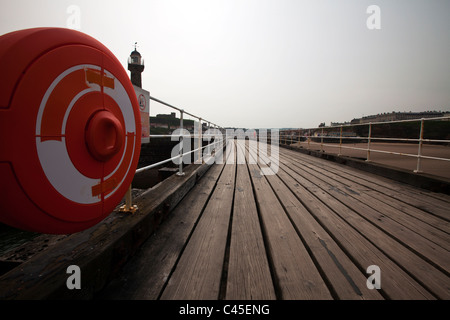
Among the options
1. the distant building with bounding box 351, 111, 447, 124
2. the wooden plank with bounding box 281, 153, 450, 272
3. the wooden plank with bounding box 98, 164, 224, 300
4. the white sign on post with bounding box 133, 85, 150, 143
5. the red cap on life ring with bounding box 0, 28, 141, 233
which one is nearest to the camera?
the red cap on life ring with bounding box 0, 28, 141, 233

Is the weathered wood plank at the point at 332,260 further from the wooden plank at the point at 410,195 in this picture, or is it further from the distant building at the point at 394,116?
the distant building at the point at 394,116

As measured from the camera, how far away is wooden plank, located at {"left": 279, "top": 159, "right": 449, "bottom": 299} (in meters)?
1.03

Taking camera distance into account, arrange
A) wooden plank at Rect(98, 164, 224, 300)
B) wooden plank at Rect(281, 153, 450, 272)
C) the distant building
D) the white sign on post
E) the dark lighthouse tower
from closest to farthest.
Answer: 1. wooden plank at Rect(98, 164, 224, 300)
2. wooden plank at Rect(281, 153, 450, 272)
3. the white sign on post
4. the dark lighthouse tower
5. the distant building

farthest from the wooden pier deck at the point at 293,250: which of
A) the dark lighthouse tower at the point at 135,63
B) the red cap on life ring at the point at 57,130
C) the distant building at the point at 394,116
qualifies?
the distant building at the point at 394,116

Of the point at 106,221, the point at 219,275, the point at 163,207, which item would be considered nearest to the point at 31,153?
the point at 106,221

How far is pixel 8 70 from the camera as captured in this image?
1.95ft

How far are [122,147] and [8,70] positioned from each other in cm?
50

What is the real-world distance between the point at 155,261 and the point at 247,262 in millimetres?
527

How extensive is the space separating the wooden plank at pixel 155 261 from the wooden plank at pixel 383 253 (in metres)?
1.09

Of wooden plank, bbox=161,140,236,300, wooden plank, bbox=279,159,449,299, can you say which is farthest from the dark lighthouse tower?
wooden plank, bbox=279,159,449,299

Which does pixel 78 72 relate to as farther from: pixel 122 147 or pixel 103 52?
pixel 122 147

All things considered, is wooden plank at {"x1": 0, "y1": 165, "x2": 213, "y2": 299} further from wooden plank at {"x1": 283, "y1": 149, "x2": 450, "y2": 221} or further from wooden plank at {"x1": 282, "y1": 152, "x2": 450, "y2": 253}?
wooden plank at {"x1": 283, "y1": 149, "x2": 450, "y2": 221}

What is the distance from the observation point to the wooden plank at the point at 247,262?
984mm

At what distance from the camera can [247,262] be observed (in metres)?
1.21
